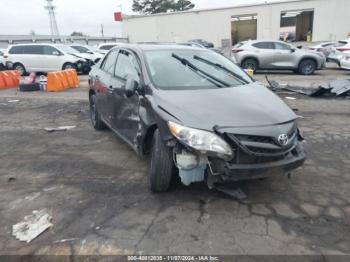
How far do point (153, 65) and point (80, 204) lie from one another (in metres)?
1.90

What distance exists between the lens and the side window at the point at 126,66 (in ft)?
13.5

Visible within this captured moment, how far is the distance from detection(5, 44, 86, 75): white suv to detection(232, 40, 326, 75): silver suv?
8.47 m

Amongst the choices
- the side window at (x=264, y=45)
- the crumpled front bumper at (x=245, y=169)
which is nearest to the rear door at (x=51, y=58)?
the side window at (x=264, y=45)

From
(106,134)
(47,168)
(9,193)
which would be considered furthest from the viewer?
(106,134)

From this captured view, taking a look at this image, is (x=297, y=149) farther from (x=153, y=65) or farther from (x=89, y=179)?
(x=89, y=179)

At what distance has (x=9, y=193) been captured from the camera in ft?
12.4

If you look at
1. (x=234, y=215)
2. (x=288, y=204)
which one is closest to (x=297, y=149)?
(x=288, y=204)

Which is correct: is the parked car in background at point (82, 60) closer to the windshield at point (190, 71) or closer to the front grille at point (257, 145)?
the windshield at point (190, 71)

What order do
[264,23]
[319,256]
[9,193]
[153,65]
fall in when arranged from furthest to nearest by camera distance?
[264,23] → [153,65] → [9,193] → [319,256]

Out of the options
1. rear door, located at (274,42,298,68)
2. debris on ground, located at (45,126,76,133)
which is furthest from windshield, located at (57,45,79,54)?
debris on ground, located at (45,126,76,133)

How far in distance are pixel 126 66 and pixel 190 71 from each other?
1.02 m

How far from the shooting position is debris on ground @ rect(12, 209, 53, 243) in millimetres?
2916

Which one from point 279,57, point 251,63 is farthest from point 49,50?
point 279,57

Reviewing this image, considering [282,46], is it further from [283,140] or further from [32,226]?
[32,226]
